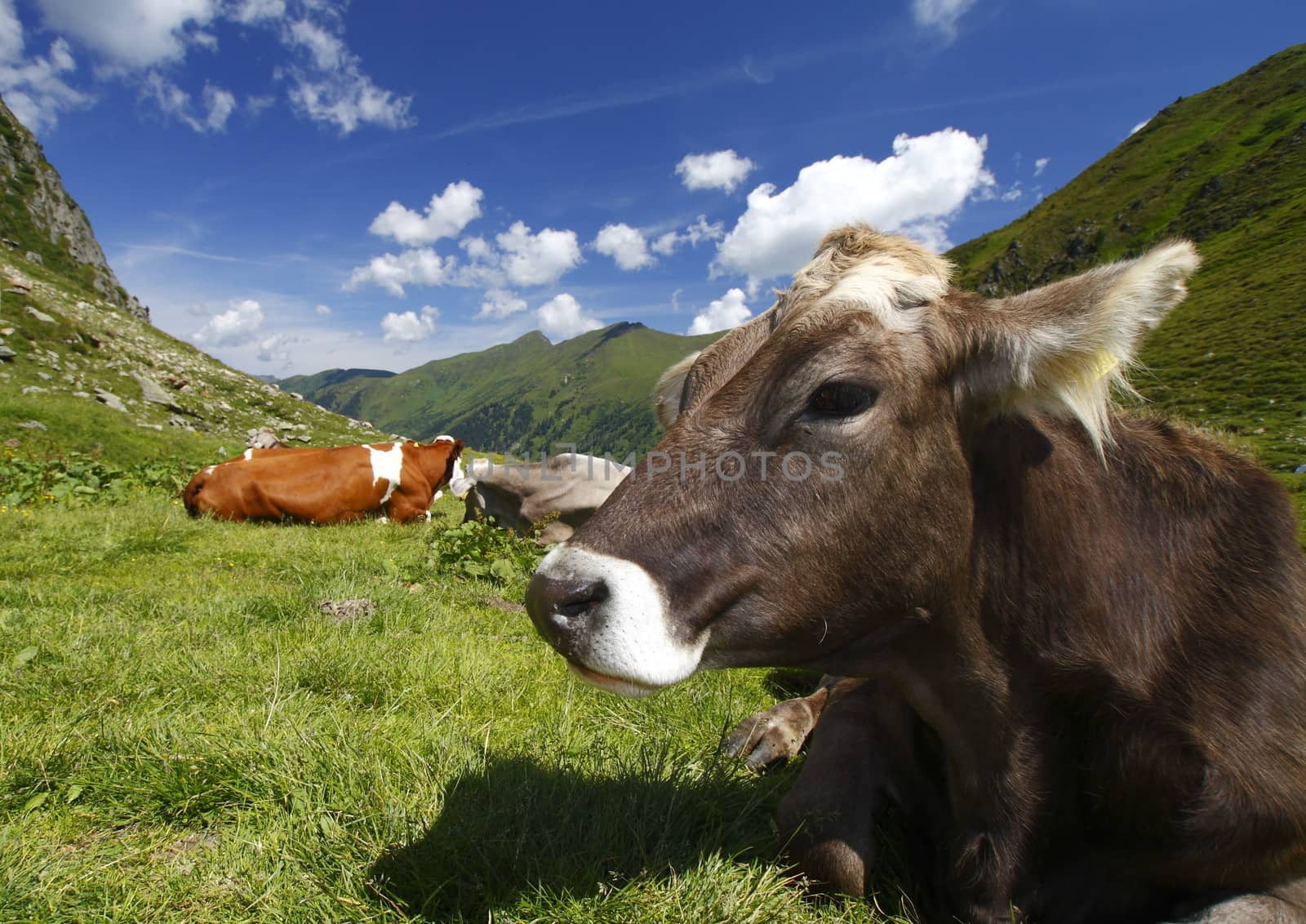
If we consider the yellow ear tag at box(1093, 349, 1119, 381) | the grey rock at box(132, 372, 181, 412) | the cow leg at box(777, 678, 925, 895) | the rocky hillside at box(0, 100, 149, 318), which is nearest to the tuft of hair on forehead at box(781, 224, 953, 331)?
the yellow ear tag at box(1093, 349, 1119, 381)

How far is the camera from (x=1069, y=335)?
2.13 metres

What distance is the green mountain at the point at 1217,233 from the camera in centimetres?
6800

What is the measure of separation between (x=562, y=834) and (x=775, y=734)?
5.06 feet

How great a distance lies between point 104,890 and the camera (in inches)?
91.2

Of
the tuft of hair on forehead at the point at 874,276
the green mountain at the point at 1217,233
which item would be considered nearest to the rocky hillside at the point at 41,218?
the tuft of hair on forehead at the point at 874,276

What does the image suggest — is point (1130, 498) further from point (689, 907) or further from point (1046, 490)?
point (689, 907)

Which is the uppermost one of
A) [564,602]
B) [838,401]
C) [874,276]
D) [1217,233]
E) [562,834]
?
[1217,233]

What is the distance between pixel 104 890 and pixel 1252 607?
13.1 ft

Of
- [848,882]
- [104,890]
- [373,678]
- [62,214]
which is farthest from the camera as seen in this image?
[62,214]

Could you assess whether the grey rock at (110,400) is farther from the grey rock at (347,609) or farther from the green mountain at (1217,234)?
the green mountain at (1217,234)

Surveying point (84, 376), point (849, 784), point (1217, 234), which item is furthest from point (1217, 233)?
point (849, 784)

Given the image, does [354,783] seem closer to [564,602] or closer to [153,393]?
[564,602]

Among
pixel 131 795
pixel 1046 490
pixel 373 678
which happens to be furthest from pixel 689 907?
pixel 373 678

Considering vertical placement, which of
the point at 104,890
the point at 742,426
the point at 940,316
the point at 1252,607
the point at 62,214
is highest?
the point at 62,214
